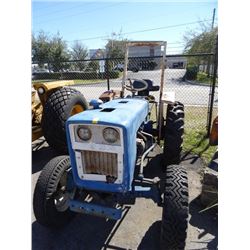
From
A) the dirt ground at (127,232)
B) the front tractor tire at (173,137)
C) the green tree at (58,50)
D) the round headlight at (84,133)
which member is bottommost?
the dirt ground at (127,232)

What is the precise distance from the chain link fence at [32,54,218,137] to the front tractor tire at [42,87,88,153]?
1.16 m

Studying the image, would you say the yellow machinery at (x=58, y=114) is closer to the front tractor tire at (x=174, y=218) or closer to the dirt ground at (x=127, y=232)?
the dirt ground at (x=127, y=232)

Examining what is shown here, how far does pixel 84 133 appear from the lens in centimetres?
227

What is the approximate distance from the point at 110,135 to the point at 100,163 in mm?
332

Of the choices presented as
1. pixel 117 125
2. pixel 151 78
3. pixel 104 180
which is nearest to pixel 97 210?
pixel 104 180

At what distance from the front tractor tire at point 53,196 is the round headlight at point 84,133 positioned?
659 mm

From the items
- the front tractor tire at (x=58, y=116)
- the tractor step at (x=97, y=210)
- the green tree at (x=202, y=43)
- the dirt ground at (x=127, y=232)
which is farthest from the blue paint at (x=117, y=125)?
the green tree at (x=202, y=43)

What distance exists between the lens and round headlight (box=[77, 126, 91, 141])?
2248mm

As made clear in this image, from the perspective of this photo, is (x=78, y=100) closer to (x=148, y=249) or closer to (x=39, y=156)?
(x=39, y=156)

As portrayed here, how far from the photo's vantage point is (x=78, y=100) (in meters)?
4.38

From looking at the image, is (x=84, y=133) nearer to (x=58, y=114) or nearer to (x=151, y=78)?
(x=58, y=114)

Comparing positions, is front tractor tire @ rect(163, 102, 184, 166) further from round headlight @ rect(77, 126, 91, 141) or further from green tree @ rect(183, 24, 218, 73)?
green tree @ rect(183, 24, 218, 73)

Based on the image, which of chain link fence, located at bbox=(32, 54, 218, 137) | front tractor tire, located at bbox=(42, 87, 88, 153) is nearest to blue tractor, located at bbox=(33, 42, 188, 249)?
front tractor tire, located at bbox=(42, 87, 88, 153)

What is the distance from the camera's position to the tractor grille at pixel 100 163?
234 centimetres
